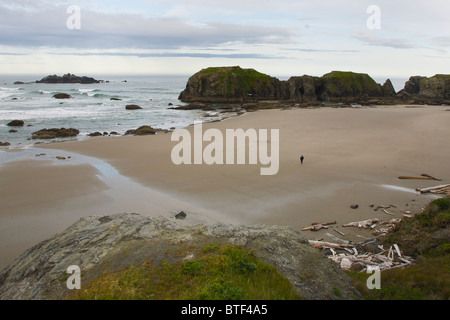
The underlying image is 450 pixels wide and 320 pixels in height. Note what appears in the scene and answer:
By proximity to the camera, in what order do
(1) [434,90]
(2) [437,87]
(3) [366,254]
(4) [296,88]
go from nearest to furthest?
(3) [366,254], (2) [437,87], (1) [434,90], (4) [296,88]

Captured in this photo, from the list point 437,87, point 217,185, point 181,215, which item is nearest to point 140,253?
point 181,215

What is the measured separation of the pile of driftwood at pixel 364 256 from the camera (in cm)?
745

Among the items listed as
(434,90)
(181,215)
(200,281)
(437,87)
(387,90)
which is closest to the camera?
(200,281)

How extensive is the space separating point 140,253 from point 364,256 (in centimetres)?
575

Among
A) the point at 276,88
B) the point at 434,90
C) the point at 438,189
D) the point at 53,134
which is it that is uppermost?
the point at 276,88

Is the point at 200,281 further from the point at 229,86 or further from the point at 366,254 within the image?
the point at 229,86

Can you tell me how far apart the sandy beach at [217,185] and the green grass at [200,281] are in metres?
4.72

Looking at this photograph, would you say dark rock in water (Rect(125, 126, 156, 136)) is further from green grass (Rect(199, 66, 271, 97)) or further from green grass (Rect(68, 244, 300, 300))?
green grass (Rect(199, 66, 271, 97))

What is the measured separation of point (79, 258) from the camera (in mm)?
6363

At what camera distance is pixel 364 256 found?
8.07m

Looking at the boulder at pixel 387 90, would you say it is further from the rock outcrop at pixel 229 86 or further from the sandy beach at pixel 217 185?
the sandy beach at pixel 217 185

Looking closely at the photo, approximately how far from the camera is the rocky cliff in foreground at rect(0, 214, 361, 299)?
220 inches

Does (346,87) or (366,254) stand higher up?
(346,87)

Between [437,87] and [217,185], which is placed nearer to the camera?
[217,185]
